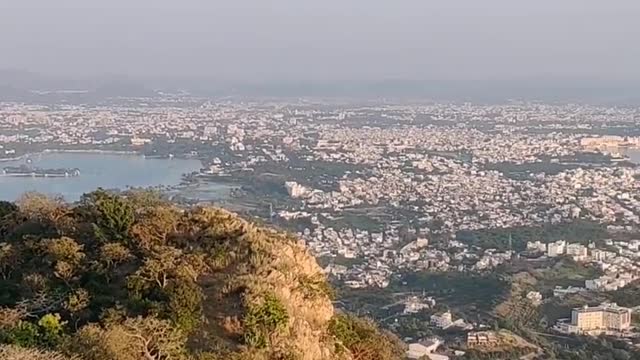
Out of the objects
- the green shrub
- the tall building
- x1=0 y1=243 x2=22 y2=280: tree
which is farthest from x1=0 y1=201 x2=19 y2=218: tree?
the tall building

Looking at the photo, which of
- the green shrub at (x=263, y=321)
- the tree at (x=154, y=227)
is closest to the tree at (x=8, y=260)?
the tree at (x=154, y=227)

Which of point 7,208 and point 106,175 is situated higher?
point 7,208

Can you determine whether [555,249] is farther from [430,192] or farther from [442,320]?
[430,192]

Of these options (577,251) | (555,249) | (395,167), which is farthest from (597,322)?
(395,167)

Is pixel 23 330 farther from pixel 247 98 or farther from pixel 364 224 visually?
pixel 247 98

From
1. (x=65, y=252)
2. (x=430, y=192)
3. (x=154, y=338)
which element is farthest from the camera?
(x=430, y=192)

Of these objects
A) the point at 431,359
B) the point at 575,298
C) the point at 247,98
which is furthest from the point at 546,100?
the point at 431,359
